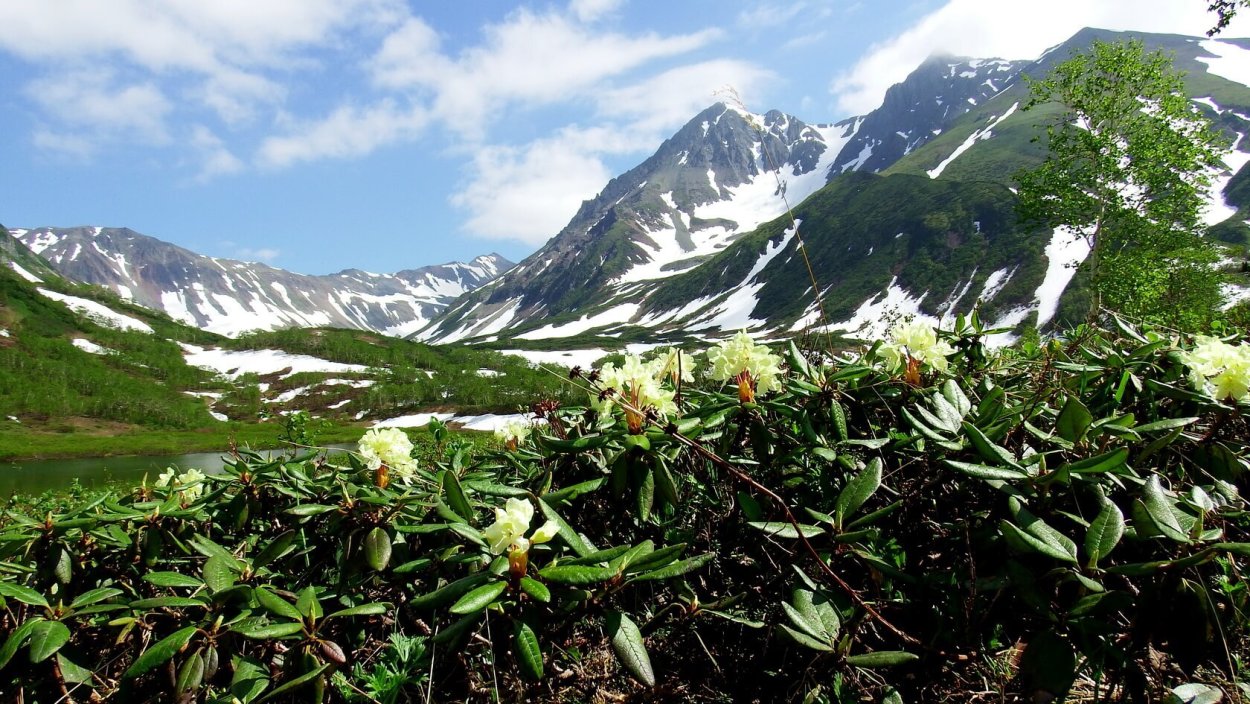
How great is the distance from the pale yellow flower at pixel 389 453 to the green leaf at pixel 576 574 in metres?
1.11

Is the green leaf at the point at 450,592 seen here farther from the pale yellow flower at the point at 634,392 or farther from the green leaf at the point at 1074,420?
the green leaf at the point at 1074,420

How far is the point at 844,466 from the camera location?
6.32ft

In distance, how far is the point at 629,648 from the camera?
138cm

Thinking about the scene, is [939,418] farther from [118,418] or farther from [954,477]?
[118,418]

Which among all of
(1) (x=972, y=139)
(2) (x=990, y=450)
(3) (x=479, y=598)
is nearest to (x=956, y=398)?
(2) (x=990, y=450)

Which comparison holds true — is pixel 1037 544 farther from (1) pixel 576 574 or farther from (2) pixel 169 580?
(2) pixel 169 580

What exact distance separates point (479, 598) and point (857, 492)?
103 centimetres

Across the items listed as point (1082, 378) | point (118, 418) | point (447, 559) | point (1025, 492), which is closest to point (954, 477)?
point (1025, 492)

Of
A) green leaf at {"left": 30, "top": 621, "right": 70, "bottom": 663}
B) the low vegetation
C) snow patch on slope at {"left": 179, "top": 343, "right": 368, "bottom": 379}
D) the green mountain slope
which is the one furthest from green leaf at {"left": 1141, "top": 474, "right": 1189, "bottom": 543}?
snow patch on slope at {"left": 179, "top": 343, "right": 368, "bottom": 379}

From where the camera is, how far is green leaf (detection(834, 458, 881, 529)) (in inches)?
62.7

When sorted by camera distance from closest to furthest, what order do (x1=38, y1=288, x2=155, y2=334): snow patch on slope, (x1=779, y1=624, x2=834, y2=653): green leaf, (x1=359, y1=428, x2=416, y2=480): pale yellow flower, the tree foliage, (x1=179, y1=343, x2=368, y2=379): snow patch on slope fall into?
(x1=779, y1=624, x2=834, y2=653): green leaf → (x1=359, y1=428, x2=416, y2=480): pale yellow flower → the tree foliage → (x1=179, y1=343, x2=368, y2=379): snow patch on slope → (x1=38, y1=288, x2=155, y2=334): snow patch on slope

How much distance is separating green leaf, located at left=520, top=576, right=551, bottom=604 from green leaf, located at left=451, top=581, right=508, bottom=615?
5 centimetres

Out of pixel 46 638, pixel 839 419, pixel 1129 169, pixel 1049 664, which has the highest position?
pixel 46 638

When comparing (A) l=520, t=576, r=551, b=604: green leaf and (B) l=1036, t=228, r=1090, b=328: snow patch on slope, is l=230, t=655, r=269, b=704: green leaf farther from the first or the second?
(B) l=1036, t=228, r=1090, b=328: snow patch on slope
